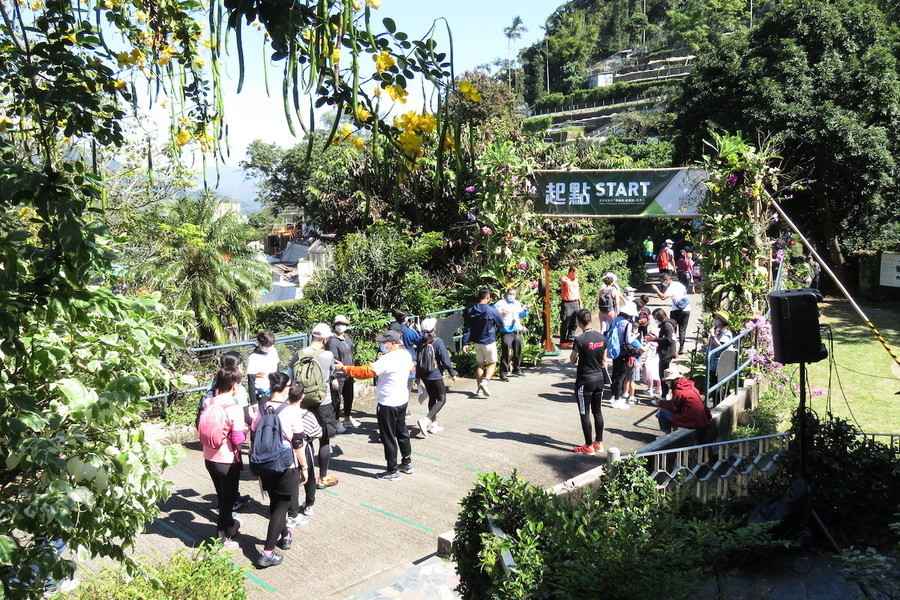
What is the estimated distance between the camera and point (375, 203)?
57.4 ft

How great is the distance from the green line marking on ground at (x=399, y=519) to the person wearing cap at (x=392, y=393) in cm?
68

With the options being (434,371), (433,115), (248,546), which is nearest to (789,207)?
(434,371)

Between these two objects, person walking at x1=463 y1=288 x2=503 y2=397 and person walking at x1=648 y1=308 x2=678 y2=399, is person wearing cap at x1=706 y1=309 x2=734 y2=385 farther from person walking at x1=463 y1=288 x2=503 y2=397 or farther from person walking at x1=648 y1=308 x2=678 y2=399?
person walking at x1=463 y1=288 x2=503 y2=397

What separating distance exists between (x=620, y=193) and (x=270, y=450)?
846 cm

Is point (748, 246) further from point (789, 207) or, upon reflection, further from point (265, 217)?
point (265, 217)

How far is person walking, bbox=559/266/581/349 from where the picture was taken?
14.1 metres

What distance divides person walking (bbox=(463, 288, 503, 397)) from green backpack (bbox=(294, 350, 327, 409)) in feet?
12.5

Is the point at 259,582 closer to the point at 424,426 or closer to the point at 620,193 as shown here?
the point at 424,426

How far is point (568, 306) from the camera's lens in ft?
46.5

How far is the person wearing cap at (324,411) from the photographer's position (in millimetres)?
7469

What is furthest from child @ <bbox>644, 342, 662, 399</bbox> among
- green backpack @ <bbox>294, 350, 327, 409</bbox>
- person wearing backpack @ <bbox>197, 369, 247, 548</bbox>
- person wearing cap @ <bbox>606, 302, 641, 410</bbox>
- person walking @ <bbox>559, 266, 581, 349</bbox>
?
person wearing backpack @ <bbox>197, 369, 247, 548</bbox>

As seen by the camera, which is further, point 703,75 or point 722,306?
point 703,75

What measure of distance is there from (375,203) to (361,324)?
5691 millimetres

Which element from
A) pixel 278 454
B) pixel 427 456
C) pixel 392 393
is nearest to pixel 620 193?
pixel 427 456
